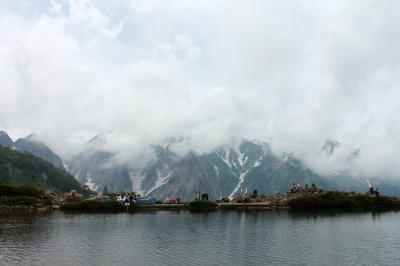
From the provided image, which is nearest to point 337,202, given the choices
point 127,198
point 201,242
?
point 127,198

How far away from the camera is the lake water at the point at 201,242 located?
212ft

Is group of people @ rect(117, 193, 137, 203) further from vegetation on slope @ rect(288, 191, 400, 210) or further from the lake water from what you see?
vegetation on slope @ rect(288, 191, 400, 210)

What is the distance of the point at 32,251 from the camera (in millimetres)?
70000

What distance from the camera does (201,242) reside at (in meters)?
79.4

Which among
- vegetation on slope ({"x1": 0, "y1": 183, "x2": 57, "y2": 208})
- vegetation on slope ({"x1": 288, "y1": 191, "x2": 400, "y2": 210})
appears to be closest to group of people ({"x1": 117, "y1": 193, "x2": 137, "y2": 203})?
vegetation on slope ({"x1": 0, "y1": 183, "x2": 57, "y2": 208})

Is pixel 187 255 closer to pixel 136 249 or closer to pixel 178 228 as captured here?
pixel 136 249

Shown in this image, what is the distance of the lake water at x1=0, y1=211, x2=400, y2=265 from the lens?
6462 cm

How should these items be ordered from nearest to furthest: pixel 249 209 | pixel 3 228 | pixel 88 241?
pixel 88 241 < pixel 3 228 < pixel 249 209

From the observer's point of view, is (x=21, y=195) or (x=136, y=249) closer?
(x=136, y=249)

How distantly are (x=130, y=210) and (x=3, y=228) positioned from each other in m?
63.4

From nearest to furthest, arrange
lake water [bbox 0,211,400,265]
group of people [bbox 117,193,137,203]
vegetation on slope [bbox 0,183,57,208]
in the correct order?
lake water [bbox 0,211,400,265]
vegetation on slope [bbox 0,183,57,208]
group of people [bbox 117,193,137,203]

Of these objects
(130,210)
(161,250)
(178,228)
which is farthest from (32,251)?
(130,210)

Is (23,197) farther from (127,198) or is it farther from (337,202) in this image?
(337,202)

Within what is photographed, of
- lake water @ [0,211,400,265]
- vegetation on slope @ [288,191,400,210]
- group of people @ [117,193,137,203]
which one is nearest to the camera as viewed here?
lake water @ [0,211,400,265]
